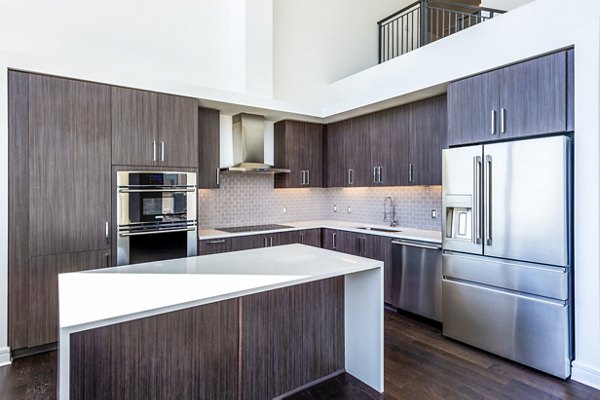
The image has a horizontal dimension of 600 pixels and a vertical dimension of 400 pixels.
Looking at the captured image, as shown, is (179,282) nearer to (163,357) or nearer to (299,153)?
(163,357)

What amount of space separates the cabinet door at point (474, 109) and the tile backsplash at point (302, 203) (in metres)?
1.24

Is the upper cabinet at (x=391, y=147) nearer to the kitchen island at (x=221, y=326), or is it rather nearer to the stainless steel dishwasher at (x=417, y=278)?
the stainless steel dishwasher at (x=417, y=278)

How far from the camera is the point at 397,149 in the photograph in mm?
4113

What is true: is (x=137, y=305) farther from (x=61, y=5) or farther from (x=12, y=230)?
(x=61, y=5)

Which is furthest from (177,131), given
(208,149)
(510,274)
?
(510,274)

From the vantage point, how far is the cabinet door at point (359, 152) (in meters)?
4.52

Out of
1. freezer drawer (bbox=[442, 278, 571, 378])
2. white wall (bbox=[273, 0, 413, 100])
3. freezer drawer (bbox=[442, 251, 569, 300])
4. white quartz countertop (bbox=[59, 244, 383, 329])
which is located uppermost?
white wall (bbox=[273, 0, 413, 100])

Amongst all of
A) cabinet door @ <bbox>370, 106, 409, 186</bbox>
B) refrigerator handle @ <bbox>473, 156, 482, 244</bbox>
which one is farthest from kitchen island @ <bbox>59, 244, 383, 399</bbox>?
cabinet door @ <bbox>370, 106, 409, 186</bbox>

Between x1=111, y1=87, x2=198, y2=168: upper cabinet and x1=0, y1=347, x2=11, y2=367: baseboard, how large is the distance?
171 centimetres

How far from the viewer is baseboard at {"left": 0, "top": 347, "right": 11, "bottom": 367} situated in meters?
2.66

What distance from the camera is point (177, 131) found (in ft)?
11.5

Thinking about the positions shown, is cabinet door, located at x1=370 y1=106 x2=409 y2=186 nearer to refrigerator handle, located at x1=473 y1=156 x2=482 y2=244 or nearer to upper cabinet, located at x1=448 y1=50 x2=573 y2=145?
upper cabinet, located at x1=448 y1=50 x2=573 y2=145

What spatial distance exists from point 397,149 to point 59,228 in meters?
3.59

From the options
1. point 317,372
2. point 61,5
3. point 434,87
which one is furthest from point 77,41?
point 317,372
